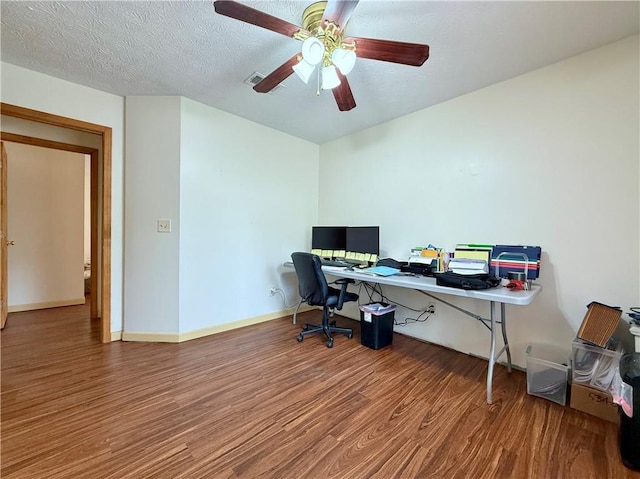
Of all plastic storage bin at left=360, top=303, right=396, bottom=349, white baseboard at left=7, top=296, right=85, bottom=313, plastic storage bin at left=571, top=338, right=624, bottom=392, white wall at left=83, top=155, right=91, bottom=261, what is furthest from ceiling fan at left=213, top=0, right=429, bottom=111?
white baseboard at left=7, top=296, right=85, bottom=313

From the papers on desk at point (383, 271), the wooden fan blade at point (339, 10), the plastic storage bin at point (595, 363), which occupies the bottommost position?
the plastic storage bin at point (595, 363)

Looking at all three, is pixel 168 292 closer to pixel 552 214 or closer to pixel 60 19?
pixel 60 19

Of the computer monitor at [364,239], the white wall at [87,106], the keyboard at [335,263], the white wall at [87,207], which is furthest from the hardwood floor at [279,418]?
the white wall at [87,207]

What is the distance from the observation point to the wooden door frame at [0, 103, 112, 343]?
90.2 inches

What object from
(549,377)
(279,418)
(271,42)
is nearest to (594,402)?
(549,377)

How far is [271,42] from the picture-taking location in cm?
183

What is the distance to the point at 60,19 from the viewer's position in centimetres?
166

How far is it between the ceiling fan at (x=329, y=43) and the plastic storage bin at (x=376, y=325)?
2.02 metres

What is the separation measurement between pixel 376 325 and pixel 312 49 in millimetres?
2294

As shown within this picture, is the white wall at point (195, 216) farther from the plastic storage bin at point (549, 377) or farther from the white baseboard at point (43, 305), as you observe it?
the plastic storage bin at point (549, 377)

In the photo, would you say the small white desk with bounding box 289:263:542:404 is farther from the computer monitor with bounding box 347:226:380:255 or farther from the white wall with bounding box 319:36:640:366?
the computer monitor with bounding box 347:226:380:255

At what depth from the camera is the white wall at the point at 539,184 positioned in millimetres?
1783

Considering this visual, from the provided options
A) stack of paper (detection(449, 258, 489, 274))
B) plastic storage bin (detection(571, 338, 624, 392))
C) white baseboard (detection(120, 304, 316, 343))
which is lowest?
white baseboard (detection(120, 304, 316, 343))

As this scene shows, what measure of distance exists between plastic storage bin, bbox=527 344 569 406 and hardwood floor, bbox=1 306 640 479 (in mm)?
71
